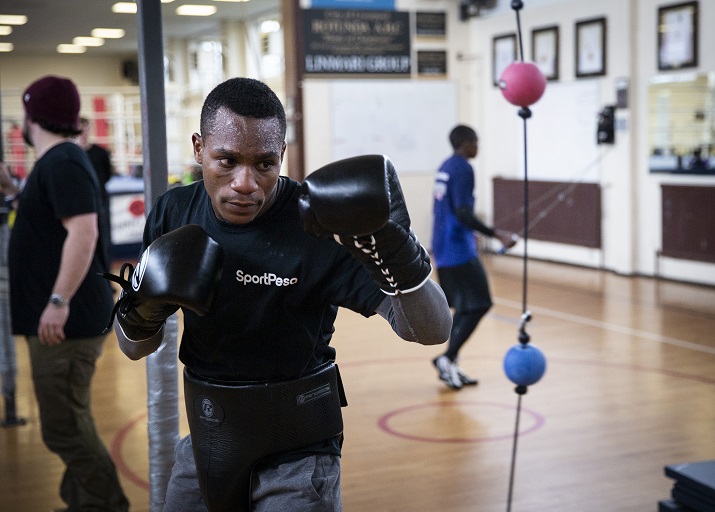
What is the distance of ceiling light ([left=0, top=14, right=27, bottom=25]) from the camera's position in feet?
31.1

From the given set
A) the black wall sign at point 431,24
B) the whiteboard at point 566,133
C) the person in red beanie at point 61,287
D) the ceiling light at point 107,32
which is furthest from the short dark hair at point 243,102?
the black wall sign at point 431,24

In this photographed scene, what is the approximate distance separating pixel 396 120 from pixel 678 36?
341 centimetres

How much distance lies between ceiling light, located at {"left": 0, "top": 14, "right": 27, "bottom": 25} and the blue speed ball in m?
7.89

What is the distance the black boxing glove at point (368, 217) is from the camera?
1.44 m

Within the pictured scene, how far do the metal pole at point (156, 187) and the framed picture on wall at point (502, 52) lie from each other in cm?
824

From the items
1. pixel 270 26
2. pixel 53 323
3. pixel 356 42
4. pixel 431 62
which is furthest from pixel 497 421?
pixel 270 26

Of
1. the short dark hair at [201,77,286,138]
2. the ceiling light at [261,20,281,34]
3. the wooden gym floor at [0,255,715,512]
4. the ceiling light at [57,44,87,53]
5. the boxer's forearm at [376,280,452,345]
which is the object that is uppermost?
the ceiling light at [57,44,87,53]

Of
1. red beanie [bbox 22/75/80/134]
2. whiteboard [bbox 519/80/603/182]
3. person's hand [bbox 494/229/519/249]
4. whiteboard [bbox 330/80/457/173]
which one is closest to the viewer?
red beanie [bbox 22/75/80/134]

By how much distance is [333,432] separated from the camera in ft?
5.75

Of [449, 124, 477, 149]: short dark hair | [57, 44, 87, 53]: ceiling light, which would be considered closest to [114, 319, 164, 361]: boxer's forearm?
[449, 124, 477, 149]: short dark hair

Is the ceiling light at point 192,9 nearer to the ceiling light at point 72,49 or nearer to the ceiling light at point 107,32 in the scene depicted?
the ceiling light at point 107,32

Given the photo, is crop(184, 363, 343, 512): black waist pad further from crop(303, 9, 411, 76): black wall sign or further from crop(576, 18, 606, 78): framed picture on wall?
crop(303, 9, 411, 76): black wall sign

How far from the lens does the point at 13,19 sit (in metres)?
10.2

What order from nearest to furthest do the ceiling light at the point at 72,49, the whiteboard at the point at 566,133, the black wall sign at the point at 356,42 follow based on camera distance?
the whiteboard at the point at 566,133 < the black wall sign at the point at 356,42 < the ceiling light at the point at 72,49
